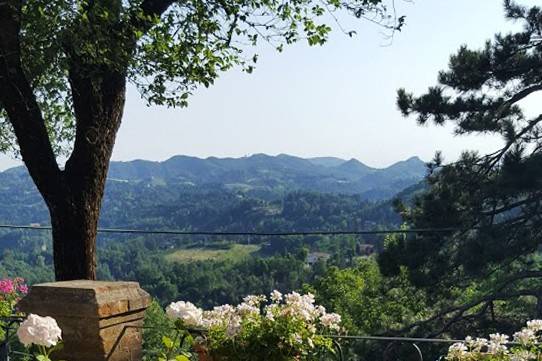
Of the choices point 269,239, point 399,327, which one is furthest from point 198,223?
point 399,327

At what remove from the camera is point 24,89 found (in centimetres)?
371

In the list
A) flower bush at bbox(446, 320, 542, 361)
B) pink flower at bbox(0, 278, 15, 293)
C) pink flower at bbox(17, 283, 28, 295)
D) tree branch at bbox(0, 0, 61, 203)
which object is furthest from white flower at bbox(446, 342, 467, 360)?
pink flower at bbox(17, 283, 28, 295)

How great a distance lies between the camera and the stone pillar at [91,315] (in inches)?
111

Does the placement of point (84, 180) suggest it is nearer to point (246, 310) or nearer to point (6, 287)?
point (246, 310)

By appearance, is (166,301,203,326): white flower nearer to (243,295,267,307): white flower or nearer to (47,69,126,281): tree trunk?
(243,295,267,307): white flower

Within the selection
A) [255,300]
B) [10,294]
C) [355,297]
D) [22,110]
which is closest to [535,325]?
[255,300]

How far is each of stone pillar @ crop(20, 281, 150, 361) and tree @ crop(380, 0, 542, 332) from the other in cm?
656

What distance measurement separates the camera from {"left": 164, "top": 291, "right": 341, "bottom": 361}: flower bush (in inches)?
92.3

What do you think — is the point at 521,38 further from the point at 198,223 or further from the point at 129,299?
the point at 198,223

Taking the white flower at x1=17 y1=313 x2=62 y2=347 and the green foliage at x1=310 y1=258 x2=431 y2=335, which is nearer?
the white flower at x1=17 y1=313 x2=62 y2=347

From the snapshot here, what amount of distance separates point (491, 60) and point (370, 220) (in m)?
134

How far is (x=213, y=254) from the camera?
12025 centimetres

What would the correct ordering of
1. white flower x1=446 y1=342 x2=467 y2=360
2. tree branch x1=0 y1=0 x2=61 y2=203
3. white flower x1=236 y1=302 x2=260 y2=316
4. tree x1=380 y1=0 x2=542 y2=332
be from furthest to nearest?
tree x1=380 y1=0 x2=542 y2=332 → tree branch x1=0 y1=0 x2=61 y2=203 → white flower x1=236 y1=302 x2=260 y2=316 → white flower x1=446 y1=342 x2=467 y2=360

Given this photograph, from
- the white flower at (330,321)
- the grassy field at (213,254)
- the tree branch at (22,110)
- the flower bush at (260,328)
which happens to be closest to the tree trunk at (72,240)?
the tree branch at (22,110)
